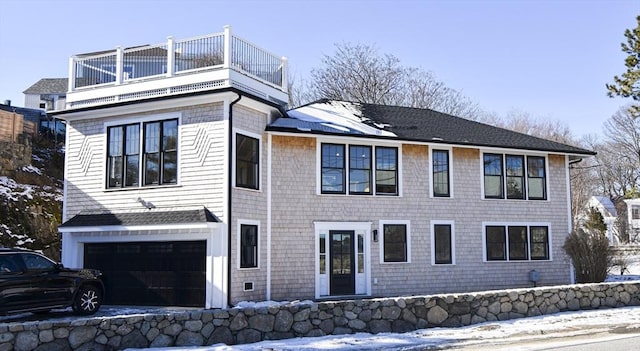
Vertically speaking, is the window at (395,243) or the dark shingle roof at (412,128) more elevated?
the dark shingle roof at (412,128)

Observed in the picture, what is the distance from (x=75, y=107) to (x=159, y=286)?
5887 millimetres

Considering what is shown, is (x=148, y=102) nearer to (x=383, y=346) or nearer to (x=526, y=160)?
(x=383, y=346)

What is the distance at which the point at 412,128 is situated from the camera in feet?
67.0

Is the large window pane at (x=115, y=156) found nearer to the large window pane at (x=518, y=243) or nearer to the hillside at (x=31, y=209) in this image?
the hillside at (x=31, y=209)

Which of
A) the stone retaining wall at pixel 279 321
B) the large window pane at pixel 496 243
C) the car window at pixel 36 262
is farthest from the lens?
the large window pane at pixel 496 243

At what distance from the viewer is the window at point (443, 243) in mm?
19428

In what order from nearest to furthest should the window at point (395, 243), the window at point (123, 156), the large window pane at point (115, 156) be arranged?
the window at point (123, 156) < the large window pane at point (115, 156) < the window at point (395, 243)

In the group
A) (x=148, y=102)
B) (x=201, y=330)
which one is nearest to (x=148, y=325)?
(x=201, y=330)

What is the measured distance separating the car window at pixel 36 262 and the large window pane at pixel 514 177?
1458 centimetres

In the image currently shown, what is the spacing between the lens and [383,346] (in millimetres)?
10820

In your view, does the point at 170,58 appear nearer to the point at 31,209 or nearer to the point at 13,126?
the point at 31,209

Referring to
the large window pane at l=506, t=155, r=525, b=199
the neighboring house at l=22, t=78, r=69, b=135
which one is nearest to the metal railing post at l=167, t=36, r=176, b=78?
the large window pane at l=506, t=155, r=525, b=199

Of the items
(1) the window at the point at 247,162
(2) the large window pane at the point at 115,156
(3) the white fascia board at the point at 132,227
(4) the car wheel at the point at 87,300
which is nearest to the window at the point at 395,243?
(1) the window at the point at 247,162

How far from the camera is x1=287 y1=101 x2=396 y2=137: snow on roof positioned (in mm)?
18969
